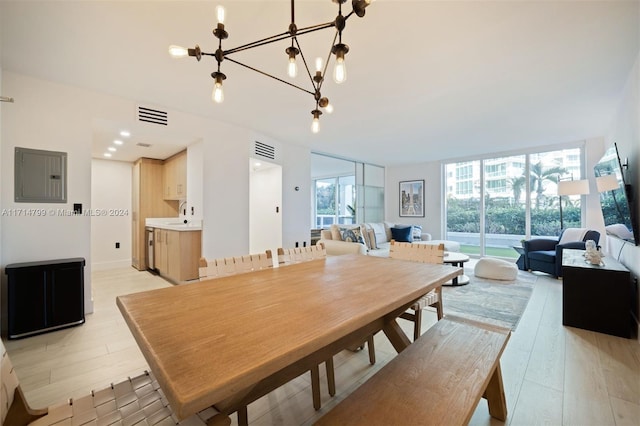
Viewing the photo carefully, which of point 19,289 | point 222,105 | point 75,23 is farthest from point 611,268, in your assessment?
point 19,289

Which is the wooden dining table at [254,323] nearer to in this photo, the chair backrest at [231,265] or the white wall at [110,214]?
the chair backrest at [231,265]

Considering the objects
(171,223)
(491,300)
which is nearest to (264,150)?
(171,223)

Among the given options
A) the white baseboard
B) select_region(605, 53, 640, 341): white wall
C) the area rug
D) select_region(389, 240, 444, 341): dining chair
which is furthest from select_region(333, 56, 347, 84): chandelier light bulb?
the white baseboard

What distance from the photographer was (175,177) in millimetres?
4863

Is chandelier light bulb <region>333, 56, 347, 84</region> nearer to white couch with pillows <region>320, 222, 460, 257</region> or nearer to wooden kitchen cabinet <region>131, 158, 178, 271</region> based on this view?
white couch with pillows <region>320, 222, 460, 257</region>

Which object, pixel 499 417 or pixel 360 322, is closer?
pixel 360 322

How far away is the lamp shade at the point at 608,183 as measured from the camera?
102 inches

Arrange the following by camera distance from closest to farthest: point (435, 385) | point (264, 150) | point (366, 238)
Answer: point (435, 385), point (264, 150), point (366, 238)

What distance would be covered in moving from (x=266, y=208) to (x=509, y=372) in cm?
476

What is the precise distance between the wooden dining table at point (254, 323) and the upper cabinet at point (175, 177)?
3654mm

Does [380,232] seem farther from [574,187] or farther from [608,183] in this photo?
[608,183]

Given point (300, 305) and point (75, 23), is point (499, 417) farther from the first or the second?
point (75, 23)

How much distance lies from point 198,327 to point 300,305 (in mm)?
395

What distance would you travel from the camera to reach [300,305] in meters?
1.12
